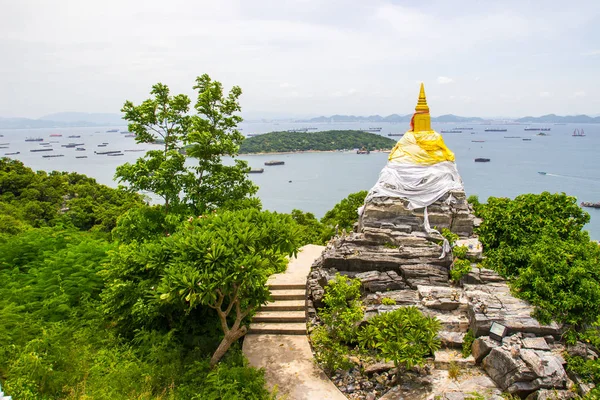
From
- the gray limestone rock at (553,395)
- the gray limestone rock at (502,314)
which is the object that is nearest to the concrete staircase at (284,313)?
the gray limestone rock at (502,314)

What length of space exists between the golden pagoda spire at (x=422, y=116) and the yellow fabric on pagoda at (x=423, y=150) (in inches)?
9.9

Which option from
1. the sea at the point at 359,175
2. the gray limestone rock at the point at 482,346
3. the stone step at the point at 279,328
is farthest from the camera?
the sea at the point at 359,175

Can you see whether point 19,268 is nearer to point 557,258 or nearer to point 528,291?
point 528,291

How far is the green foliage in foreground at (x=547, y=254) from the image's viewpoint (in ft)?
26.9

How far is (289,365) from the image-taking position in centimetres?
815

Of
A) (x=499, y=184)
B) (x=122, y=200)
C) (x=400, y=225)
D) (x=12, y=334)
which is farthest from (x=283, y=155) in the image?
(x=12, y=334)

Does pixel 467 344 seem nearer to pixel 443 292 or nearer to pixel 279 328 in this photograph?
pixel 443 292

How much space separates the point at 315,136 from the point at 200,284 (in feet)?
254

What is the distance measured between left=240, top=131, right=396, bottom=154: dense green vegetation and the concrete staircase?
61.2 meters

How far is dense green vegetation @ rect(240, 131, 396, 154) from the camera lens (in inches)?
2864

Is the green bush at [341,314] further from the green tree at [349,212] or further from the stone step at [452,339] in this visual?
the green tree at [349,212]

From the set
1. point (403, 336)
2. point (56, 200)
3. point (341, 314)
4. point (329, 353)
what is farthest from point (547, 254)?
point (56, 200)

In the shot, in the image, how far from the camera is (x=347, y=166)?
57.4m

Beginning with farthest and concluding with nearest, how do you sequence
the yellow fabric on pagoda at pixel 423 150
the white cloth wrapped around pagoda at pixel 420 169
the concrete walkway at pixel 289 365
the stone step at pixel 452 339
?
1. the yellow fabric on pagoda at pixel 423 150
2. the white cloth wrapped around pagoda at pixel 420 169
3. the stone step at pixel 452 339
4. the concrete walkway at pixel 289 365
